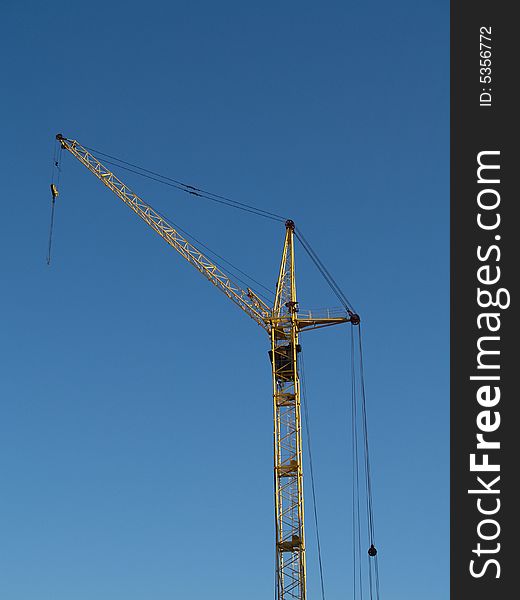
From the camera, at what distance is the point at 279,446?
100875 mm

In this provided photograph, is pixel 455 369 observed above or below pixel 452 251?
below

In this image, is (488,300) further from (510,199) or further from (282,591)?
(282,591)

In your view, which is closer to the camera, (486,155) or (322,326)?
(486,155)

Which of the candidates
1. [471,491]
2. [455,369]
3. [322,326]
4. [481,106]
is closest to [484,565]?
[471,491]

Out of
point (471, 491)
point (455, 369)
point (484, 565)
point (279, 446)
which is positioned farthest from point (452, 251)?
point (279, 446)

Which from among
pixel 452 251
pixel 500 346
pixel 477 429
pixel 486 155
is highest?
pixel 486 155

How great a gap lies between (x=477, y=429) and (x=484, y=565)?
5.87 metres

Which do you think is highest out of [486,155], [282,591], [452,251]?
[486,155]

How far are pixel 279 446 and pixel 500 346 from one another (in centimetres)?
5521

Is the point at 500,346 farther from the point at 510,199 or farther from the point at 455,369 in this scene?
the point at 510,199

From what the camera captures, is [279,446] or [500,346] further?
[279,446]

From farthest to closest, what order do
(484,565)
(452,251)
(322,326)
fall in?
(322,326)
(452,251)
(484,565)

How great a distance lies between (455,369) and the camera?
4809cm

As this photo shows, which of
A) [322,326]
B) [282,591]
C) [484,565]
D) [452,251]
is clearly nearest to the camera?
[484,565]
